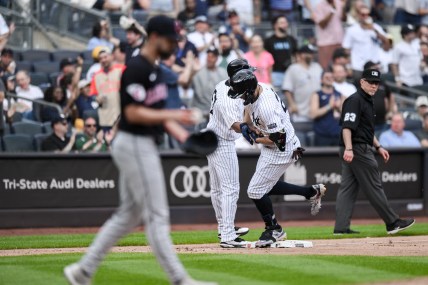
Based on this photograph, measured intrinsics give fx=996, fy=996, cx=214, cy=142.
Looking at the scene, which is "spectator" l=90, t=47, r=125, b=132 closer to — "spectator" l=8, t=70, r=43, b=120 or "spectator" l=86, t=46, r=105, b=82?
"spectator" l=86, t=46, r=105, b=82

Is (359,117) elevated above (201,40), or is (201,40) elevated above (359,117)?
(201,40)

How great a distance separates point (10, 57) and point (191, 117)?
1187cm

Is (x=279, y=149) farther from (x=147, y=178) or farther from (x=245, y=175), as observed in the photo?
(x=245, y=175)

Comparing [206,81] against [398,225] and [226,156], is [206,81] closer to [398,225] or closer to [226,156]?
[398,225]

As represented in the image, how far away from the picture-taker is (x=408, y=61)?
2206 cm

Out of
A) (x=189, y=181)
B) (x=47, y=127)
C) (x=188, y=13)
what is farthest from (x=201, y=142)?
(x=188, y=13)

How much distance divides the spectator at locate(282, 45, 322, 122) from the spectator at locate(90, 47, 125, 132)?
339 cm

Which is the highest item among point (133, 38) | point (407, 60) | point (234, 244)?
point (133, 38)

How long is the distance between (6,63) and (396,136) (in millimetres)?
7392

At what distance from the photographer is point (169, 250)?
7809mm

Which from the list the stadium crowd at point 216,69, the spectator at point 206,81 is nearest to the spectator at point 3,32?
the stadium crowd at point 216,69

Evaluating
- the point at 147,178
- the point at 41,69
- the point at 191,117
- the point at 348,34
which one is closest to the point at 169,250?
the point at 147,178

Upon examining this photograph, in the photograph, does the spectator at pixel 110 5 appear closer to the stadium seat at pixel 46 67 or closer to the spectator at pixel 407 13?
the stadium seat at pixel 46 67

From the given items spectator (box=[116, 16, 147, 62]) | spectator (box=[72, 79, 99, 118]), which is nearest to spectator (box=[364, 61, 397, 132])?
Result: spectator (box=[116, 16, 147, 62])
